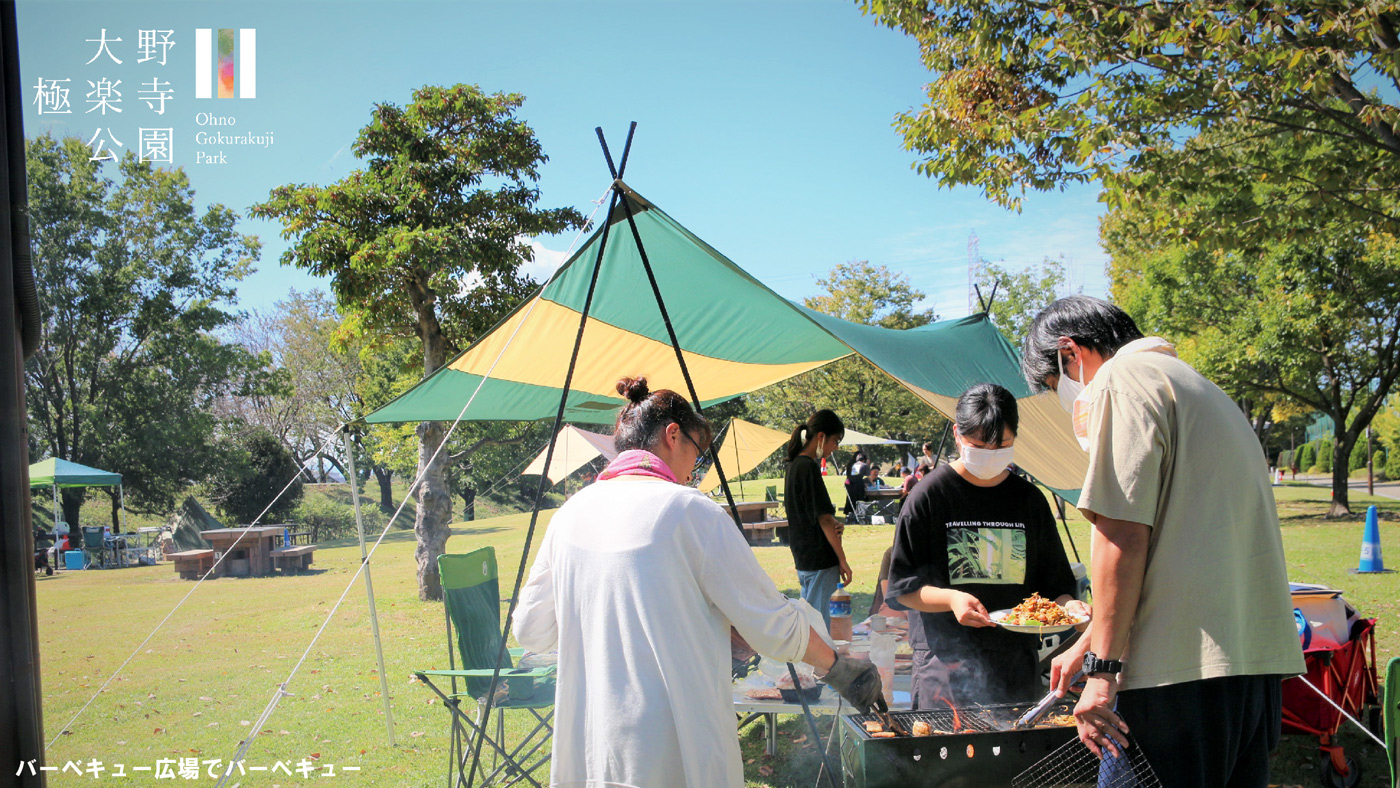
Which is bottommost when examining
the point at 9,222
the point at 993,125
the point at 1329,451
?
the point at 1329,451

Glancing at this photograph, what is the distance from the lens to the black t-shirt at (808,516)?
4.39 m

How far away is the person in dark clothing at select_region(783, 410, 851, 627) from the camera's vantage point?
4.39 metres

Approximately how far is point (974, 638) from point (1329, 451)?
4120cm

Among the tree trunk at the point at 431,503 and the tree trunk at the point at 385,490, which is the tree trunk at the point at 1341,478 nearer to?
the tree trunk at the point at 431,503

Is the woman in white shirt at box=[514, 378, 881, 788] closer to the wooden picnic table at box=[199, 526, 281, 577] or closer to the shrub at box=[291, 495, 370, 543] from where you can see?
the wooden picnic table at box=[199, 526, 281, 577]

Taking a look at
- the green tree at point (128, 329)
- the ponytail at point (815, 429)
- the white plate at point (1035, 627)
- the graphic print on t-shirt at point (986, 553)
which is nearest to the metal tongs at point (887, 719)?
the white plate at point (1035, 627)

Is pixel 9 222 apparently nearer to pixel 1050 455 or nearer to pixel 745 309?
pixel 745 309

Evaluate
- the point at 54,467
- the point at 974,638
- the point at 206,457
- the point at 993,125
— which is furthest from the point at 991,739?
the point at 206,457

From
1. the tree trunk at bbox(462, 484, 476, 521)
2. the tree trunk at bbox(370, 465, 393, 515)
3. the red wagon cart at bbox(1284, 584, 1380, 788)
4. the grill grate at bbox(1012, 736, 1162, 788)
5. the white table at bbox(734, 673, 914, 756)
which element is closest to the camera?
the grill grate at bbox(1012, 736, 1162, 788)

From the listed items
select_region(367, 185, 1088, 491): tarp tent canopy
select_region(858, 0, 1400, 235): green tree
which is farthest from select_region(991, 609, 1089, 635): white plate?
select_region(858, 0, 1400, 235): green tree

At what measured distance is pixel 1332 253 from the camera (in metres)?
13.8

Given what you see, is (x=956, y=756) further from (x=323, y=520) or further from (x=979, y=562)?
(x=323, y=520)

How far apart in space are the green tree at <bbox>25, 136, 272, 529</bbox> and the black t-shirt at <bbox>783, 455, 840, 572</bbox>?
18953mm

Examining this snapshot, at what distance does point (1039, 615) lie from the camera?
2.27 m
